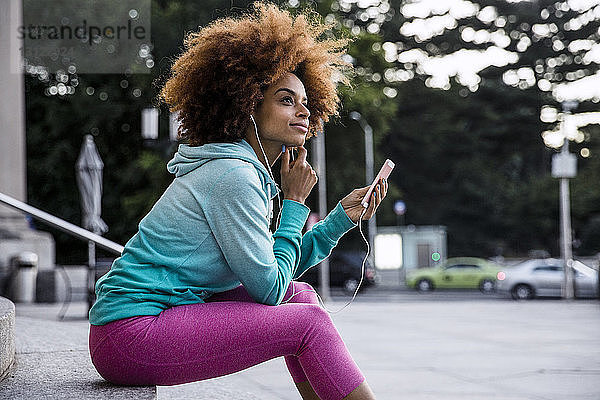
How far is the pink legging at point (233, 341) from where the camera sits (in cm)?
239

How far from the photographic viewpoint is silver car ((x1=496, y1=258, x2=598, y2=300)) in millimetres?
25094

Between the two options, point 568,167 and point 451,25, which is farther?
point 451,25

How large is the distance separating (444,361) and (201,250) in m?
4.88

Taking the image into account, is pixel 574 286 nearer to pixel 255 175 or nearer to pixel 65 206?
pixel 65 206

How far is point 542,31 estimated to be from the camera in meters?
44.3

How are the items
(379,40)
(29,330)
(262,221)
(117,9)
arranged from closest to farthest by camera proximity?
(262,221), (29,330), (117,9), (379,40)

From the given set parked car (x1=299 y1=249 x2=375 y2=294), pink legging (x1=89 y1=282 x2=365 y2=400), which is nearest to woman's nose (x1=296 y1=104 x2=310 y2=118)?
pink legging (x1=89 y1=282 x2=365 y2=400)

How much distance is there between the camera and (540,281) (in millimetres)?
25188

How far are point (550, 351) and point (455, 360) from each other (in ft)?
4.42

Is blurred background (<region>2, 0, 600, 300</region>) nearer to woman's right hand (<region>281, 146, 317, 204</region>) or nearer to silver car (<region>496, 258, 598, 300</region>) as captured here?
silver car (<region>496, 258, 598, 300</region>)

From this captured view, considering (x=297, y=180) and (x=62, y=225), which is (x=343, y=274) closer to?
(x=62, y=225)

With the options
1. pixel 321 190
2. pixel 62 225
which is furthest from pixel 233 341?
pixel 321 190

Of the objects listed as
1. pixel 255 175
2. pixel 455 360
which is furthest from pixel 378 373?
pixel 255 175

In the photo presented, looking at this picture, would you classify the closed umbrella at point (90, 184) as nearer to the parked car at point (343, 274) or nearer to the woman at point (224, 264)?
the woman at point (224, 264)
